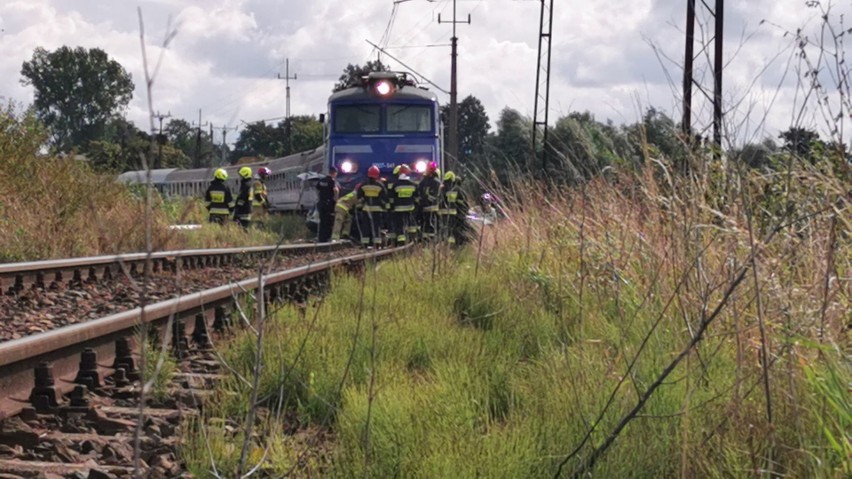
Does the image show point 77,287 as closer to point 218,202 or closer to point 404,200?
point 404,200

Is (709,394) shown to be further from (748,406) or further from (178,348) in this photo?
(178,348)

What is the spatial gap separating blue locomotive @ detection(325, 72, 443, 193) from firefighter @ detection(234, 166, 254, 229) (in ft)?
5.75

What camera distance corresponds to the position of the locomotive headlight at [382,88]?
72.9 feet

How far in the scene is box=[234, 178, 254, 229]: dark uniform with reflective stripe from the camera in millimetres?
22797

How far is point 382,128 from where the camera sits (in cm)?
2238

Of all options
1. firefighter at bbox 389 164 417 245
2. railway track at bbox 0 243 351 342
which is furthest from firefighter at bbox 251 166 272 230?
railway track at bbox 0 243 351 342

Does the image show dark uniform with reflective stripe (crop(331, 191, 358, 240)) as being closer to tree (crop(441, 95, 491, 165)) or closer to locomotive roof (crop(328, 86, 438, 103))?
locomotive roof (crop(328, 86, 438, 103))

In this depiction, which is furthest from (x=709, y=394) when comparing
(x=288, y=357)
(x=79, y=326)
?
(x=79, y=326)

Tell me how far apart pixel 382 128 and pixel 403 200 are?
→ 3.06 m

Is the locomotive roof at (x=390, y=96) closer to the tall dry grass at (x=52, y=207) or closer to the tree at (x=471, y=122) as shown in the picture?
the tall dry grass at (x=52, y=207)

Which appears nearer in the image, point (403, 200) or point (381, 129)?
point (403, 200)

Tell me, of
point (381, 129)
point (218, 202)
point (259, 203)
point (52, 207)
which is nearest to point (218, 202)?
point (218, 202)

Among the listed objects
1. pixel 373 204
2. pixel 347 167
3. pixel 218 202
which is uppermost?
pixel 347 167

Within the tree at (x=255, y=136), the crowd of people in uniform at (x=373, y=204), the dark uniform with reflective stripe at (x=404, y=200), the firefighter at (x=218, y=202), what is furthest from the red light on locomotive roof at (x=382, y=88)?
the tree at (x=255, y=136)
